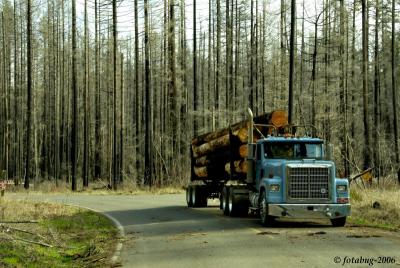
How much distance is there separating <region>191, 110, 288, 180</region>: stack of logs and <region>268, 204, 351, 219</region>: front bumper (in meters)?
3.78

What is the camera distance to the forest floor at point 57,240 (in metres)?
10.5

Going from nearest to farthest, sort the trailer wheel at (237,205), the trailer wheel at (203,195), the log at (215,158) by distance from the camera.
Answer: the trailer wheel at (237,205) → the log at (215,158) → the trailer wheel at (203,195)

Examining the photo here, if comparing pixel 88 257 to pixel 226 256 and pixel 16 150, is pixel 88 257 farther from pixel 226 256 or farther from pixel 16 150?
pixel 16 150

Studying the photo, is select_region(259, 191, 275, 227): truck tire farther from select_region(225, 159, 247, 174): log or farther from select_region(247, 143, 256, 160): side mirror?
select_region(225, 159, 247, 174): log

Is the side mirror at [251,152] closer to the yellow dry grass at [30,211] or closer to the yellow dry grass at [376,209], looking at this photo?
the yellow dry grass at [376,209]

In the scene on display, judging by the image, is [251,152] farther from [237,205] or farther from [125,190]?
[125,190]

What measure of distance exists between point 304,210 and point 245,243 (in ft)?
9.99

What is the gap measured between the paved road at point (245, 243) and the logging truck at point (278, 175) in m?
0.56

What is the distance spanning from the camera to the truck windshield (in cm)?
1581

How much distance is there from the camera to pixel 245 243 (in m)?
11.9

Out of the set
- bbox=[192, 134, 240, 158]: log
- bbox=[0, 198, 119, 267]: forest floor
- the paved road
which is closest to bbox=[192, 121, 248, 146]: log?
bbox=[192, 134, 240, 158]: log

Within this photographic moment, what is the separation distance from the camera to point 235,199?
17812 millimetres

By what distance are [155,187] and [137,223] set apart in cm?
1887

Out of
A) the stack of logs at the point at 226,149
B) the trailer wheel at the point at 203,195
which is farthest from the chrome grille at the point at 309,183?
the trailer wheel at the point at 203,195
